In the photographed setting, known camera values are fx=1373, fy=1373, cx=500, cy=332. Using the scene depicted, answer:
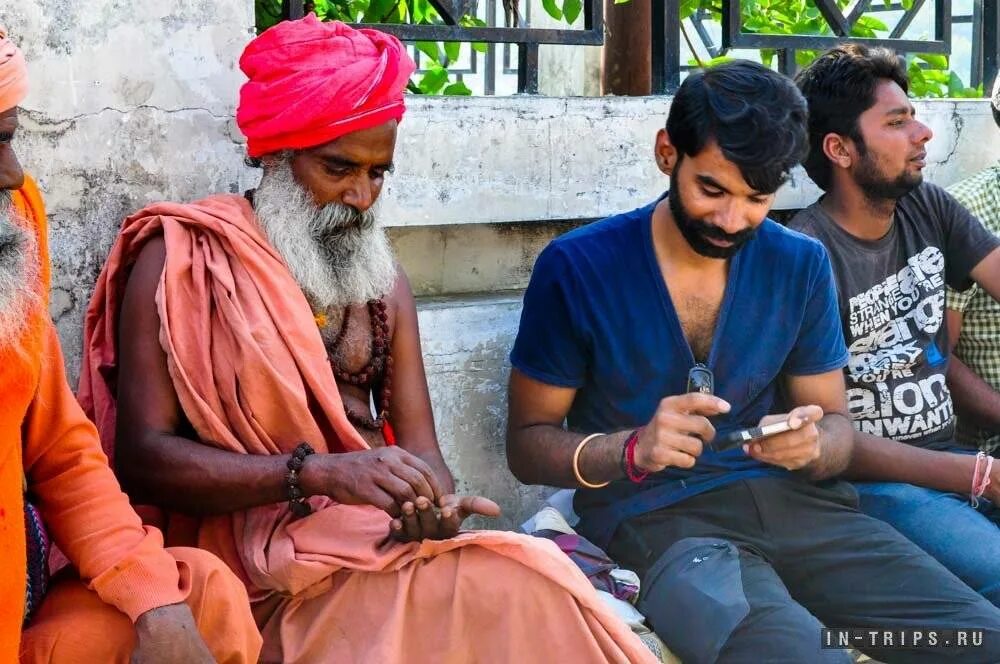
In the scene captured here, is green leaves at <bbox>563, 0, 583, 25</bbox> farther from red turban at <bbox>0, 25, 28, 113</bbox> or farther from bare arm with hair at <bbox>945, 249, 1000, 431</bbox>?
red turban at <bbox>0, 25, 28, 113</bbox>

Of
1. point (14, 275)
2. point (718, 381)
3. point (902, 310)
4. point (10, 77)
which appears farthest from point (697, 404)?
point (10, 77)

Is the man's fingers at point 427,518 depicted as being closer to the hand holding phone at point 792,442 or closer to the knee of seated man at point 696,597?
the knee of seated man at point 696,597

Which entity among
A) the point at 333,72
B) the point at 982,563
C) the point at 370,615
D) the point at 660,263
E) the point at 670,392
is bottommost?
the point at 982,563

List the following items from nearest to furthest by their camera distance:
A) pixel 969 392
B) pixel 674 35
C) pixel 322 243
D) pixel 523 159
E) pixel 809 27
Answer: pixel 322 243 → pixel 523 159 → pixel 969 392 → pixel 674 35 → pixel 809 27

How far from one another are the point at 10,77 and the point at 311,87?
87 centimetres

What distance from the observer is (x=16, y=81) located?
266cm

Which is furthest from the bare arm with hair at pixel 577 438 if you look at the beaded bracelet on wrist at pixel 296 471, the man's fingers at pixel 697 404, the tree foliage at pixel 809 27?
the tree foliage at pixel 809 27

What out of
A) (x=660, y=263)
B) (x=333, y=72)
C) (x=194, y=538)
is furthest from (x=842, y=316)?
(x=194, y=538)

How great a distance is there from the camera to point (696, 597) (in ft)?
11.0

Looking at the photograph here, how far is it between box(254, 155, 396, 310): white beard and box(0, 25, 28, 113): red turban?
2.70ft

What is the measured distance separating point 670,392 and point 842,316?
827 millimetres

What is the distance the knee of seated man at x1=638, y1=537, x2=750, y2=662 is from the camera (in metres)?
3.31

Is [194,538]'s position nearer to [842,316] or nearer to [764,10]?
[842,316]

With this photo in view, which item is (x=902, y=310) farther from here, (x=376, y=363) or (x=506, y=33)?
(x=376, y=363)
